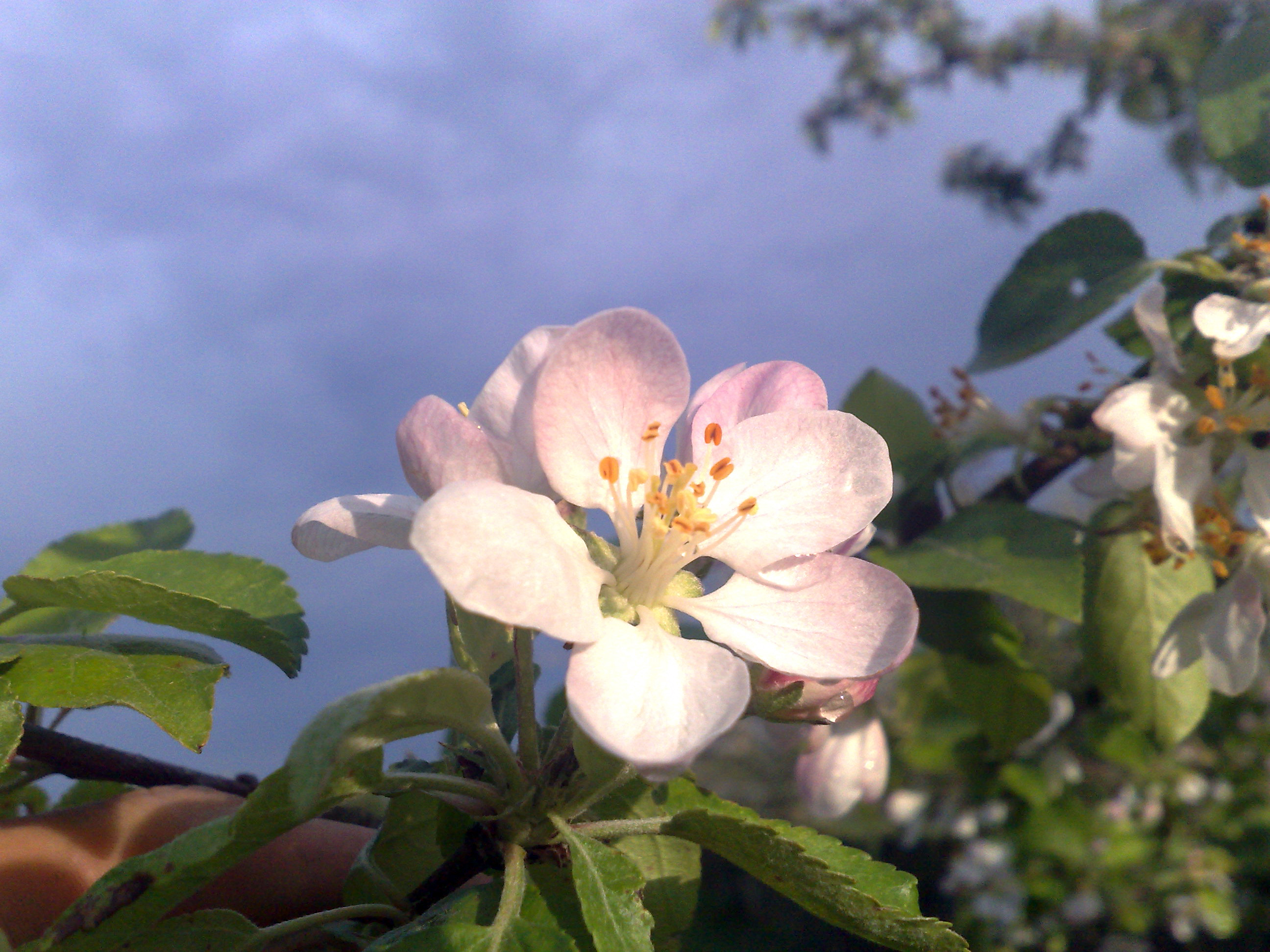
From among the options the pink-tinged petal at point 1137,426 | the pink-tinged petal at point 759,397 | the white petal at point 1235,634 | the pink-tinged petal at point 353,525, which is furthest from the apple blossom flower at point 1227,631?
the pink-tinged petal at point 353,525

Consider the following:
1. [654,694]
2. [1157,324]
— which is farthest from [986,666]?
[654,694]

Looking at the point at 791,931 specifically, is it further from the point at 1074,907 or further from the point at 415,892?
the point at 1074,907

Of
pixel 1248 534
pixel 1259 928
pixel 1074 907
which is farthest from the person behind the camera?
pixel 1259 928

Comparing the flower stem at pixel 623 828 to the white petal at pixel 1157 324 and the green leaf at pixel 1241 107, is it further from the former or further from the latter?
the green leaf at pixel 1241 107

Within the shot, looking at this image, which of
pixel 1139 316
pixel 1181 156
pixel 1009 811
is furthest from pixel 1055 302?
pixel 1181 156

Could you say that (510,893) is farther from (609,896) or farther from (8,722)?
(8,722)

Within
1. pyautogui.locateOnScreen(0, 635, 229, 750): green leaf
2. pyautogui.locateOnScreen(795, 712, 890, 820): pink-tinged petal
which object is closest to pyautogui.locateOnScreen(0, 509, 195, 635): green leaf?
pyautogui.locateOnScreen(0, 635, 229, 750): green leaf
